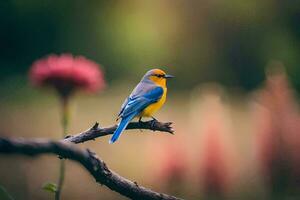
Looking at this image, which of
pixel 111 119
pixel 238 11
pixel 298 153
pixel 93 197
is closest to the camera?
pixel 298 153

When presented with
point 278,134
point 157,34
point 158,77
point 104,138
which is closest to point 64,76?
point 158,77

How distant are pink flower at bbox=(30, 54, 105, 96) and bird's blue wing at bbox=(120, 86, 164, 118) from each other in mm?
138

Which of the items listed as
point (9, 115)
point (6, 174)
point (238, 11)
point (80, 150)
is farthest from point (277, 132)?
point (238, 11)

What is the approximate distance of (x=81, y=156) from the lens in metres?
0.40

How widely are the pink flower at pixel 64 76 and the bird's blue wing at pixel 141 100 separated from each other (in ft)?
0.45

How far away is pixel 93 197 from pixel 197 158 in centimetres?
54

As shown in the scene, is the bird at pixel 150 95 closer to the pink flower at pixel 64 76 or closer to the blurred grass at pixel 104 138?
the pink flower at pixel 64 76

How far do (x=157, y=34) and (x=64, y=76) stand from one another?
4876 mm

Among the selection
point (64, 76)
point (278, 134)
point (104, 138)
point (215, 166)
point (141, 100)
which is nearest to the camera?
point (141, 100)

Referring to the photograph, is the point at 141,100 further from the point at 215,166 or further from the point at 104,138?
the point at 104,138

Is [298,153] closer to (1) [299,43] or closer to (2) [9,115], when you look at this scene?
(2) [9,115]

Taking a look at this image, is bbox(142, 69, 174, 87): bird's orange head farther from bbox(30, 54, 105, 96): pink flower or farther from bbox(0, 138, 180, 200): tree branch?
bbox(0, 138, 180, 200): tree branch

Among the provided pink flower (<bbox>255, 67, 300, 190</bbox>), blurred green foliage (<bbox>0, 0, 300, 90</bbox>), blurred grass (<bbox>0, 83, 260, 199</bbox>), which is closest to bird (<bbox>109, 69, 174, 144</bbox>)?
Answer: pink flower (<bbox>255, 67, 300, 190</bbox>)

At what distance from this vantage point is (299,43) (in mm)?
5711
